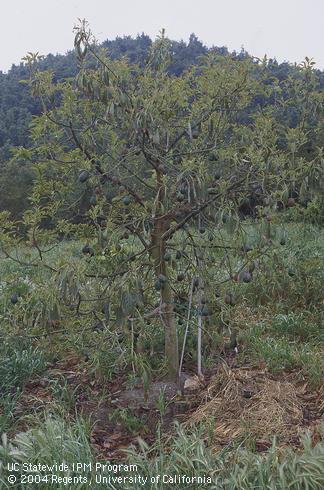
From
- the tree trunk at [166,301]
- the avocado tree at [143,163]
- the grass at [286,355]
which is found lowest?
the grass at [286,355]

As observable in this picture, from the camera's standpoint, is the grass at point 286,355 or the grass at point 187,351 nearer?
the grass at point 187,351

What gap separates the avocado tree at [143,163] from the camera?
10.2 feet

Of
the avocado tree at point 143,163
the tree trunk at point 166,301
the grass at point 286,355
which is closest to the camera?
the avocado tree at point 143,163

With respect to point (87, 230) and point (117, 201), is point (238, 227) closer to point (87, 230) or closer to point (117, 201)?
point (117, 201)

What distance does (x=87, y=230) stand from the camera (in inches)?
144

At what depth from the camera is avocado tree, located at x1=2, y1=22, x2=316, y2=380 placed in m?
3.12

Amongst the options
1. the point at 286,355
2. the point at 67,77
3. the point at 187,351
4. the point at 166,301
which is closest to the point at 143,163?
the point at 67,77

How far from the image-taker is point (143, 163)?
378 cm

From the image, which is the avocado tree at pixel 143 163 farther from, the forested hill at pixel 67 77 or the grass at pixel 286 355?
the grass at pixel 286 355

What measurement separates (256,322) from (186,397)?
1534mm

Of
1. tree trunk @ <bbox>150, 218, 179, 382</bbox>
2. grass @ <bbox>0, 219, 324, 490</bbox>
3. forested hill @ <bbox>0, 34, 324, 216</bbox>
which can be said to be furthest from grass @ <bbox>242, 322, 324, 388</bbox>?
forested hill @ <bbox>0, 34, 324, 216</bbox>

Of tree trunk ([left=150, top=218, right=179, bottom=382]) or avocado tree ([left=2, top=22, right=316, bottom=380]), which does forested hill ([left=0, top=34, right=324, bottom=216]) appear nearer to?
avocado tree ([left=2, top=22, right=316, bottom=380])

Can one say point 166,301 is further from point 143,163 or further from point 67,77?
point 67,77

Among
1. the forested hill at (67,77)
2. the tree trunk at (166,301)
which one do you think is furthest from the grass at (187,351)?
the forested hill at (67,77)
